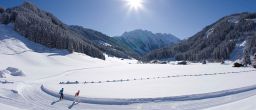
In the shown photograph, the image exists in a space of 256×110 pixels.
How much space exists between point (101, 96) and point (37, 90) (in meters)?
15.0

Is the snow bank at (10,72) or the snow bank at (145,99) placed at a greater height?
the snow bank at (10,72)

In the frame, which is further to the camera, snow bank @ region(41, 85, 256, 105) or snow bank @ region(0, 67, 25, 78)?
snow bank @ region(0, 67, 25, 78)

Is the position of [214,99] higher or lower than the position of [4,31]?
lower

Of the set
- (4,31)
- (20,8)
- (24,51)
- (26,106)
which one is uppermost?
(20,8)

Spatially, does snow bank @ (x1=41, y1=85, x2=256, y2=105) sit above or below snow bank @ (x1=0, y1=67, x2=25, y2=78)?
below

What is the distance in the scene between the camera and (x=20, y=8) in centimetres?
18262

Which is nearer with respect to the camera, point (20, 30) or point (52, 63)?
point (52, 63)

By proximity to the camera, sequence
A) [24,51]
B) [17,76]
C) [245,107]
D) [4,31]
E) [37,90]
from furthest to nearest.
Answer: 1. [4,31]
2. [24,51]
3. [17,76]
4. [37,90]
5. [245,107]

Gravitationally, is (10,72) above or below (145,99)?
above

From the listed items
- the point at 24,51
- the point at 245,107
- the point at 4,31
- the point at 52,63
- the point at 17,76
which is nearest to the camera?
the point at 245,107

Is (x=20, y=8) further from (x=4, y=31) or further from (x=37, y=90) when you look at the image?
(x=37, y=90)

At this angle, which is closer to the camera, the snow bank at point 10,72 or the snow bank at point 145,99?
the snow bank at point 145,99

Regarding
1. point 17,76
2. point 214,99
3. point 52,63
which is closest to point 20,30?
point 52,63

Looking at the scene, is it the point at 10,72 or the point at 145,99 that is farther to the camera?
the point at 10,72
